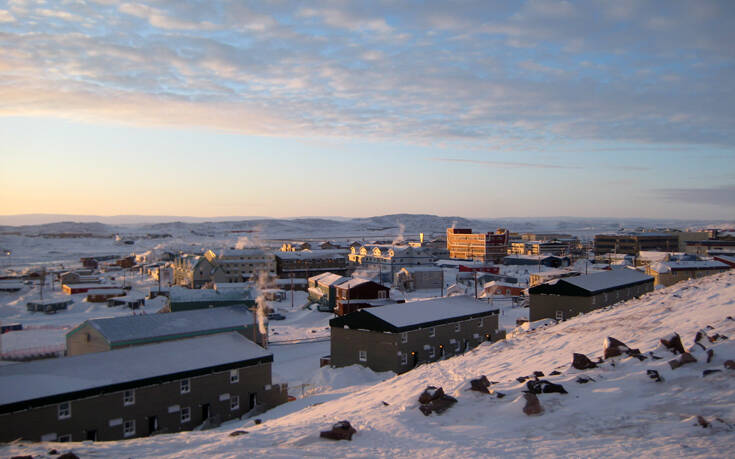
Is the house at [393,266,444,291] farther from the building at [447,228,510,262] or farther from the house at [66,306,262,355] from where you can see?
the building at [447,228,510,262]

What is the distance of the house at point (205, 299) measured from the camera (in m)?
35.0

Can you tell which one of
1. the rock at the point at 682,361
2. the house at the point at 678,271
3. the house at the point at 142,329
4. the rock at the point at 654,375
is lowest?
the house at the point at 142,329

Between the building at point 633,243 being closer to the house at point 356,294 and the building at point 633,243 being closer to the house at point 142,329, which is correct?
the house at point 356,294

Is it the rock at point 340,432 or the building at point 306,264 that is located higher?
the rock at point 340,432

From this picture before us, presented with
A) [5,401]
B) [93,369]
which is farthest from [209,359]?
[5,401]

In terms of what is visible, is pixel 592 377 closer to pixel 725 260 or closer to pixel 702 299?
pixel 702 299

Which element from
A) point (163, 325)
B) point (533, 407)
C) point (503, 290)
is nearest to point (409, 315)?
point (163, 325)

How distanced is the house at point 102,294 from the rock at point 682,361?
51.5 metres

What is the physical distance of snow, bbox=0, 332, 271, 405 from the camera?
13.3 metres

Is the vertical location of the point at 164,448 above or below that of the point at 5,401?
above

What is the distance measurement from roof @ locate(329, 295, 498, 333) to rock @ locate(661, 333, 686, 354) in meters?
12.5

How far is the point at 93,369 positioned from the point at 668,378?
46.6 ft

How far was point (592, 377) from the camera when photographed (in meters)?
9.05

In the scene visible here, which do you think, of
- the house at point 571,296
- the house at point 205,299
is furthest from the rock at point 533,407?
the house at point 205,299
